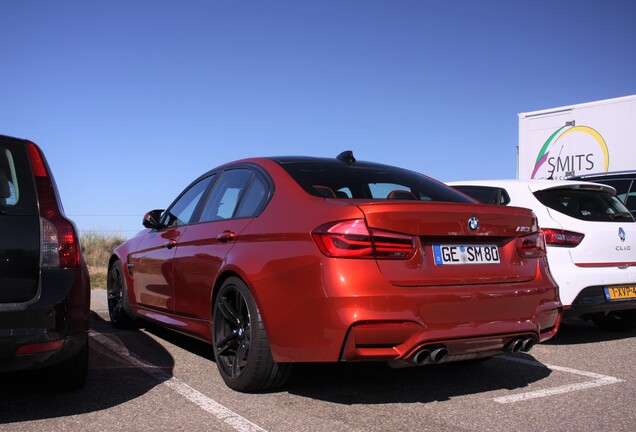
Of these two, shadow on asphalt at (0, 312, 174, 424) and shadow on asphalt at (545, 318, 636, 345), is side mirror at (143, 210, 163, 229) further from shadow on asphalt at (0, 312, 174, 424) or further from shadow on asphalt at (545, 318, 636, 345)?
shadow on asphalt at (545, 318, 636, 345)

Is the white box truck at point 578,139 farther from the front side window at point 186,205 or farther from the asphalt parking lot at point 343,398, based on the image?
the front side window at point 186,205

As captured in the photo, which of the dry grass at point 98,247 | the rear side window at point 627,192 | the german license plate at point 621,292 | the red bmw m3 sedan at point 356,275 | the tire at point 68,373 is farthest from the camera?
the dry grass at point 98,247

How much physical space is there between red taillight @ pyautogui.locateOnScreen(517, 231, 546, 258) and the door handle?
178 cm

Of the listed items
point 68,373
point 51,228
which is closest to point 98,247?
point 68,373

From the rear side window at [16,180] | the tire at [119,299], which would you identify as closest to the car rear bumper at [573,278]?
the tire at [119,299]

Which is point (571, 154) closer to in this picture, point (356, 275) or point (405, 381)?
point (405, 381)

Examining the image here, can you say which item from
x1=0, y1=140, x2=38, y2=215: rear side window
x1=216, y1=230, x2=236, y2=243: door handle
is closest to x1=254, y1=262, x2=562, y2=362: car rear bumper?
x1=216, y1=230, x2=236, y2=243: door handle

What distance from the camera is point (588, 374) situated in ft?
15.2

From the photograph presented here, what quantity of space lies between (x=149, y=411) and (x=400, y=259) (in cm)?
164

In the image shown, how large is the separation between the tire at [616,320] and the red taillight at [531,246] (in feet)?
9.58

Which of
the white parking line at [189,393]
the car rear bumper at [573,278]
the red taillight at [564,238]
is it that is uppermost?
the red taillight at [564,238]

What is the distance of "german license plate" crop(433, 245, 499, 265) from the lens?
3.60m

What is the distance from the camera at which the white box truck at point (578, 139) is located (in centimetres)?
1070

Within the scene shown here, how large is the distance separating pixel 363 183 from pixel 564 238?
2.18 meters
